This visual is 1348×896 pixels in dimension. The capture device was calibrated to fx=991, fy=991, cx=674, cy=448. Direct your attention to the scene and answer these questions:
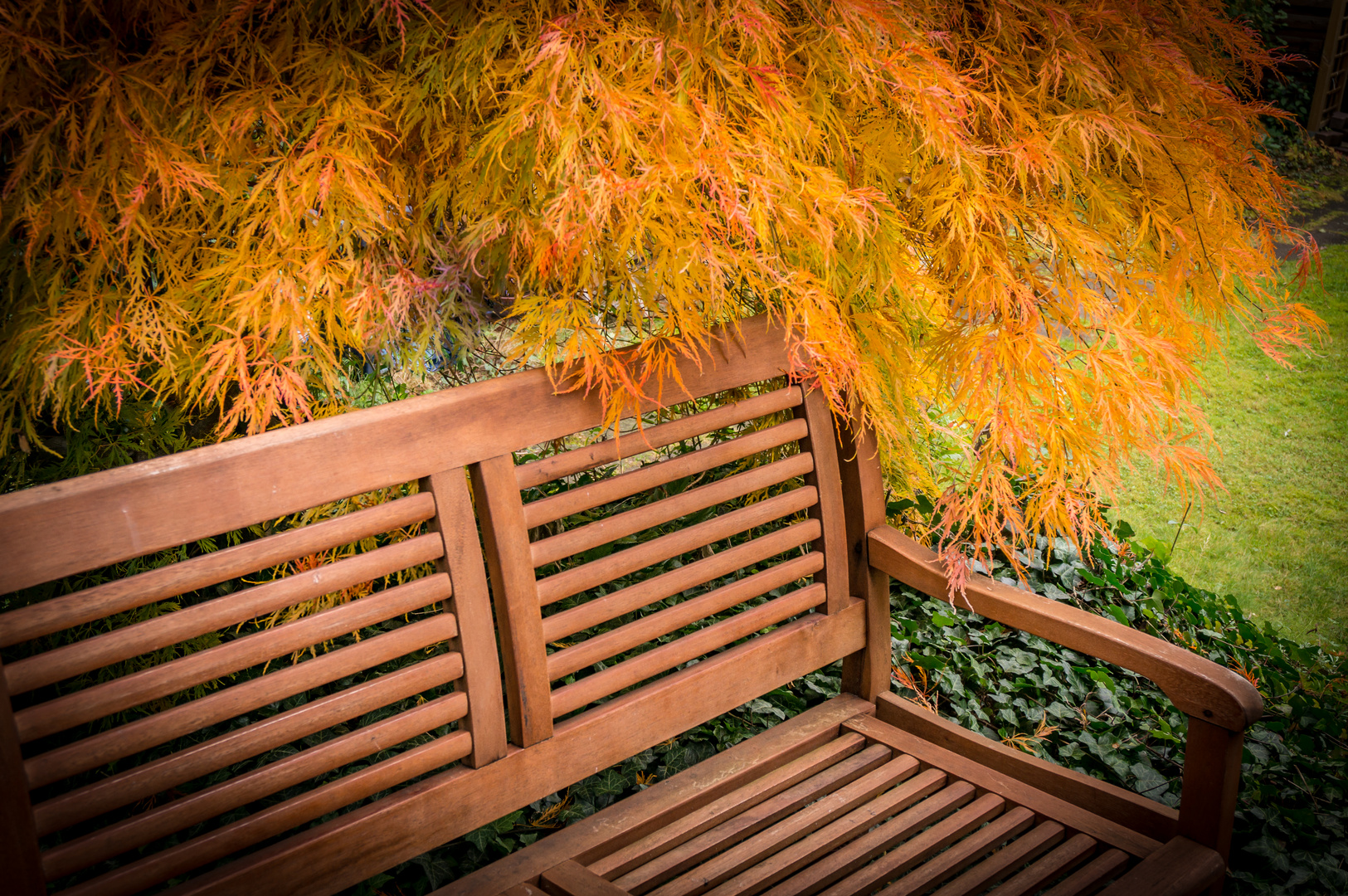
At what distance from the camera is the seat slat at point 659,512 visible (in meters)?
1.53

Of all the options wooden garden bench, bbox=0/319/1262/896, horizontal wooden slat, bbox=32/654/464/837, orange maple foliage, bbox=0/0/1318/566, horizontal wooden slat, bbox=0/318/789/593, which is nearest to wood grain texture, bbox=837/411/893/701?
wooden garden bench, bbox=0/319/1262/896

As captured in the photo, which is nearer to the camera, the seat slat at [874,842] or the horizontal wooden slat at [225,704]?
the horizontal wooden slat at [225,704]

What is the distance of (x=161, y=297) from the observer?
1.48m

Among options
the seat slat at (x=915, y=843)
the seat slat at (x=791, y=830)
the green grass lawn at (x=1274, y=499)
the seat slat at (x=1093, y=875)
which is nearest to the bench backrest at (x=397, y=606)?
the seat slat at (x=791, y=830)

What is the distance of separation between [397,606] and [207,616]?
0.82 feet

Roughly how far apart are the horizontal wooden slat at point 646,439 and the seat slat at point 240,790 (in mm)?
354

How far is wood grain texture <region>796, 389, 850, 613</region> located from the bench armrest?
7 cm

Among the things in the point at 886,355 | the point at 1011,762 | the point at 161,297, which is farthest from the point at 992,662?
the point at 161,297

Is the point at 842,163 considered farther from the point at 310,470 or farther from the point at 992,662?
the point at 992,662

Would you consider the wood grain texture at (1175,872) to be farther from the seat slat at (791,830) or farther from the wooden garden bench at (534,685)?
the seat slat at (791,830)

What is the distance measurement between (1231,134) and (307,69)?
1.46m

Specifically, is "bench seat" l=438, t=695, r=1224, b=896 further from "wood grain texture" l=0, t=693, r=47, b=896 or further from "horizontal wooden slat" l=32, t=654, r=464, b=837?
"wood grain texture" l=0, t=693, r=47, b=896

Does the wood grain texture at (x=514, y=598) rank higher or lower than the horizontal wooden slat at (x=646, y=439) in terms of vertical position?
lower

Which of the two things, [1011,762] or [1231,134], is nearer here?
[1231,134]
